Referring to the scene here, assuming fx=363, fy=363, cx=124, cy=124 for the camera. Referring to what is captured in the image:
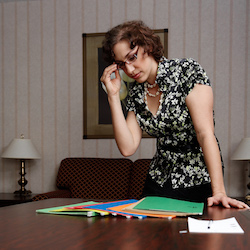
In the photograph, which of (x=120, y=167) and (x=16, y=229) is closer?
(x=16, y=229)

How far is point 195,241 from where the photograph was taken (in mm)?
770

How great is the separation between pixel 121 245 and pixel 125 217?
13.0 inches

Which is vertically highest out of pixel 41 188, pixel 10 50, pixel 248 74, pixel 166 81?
pixel 10 50

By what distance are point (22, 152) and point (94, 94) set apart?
1039 mm

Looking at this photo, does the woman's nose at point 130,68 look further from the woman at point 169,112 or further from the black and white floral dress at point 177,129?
the black and white floral dress at point 177,129

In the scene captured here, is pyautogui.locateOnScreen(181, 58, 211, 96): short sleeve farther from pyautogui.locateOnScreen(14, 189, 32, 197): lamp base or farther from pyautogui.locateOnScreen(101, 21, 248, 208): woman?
pyautogui.locateOnScreen(14, 189, 32, 197): lamp base

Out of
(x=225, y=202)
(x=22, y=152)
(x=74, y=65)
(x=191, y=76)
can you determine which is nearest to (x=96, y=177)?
(x=22, y=152)

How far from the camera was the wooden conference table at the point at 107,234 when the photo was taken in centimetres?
74

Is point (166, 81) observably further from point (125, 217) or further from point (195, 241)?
point (195, 241)

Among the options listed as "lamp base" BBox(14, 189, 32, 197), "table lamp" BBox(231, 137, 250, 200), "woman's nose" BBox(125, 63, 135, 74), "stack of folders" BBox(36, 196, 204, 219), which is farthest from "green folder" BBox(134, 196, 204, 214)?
"lamp base" BBox(14, 189, 32, 197)

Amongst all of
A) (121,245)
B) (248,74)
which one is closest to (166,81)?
(121,245)

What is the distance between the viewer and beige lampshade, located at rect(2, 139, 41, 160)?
390cm

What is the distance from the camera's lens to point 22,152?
12.9 feet

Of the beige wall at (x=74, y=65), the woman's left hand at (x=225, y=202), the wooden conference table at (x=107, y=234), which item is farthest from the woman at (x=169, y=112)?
the beige wall at (x=74, y=65)
